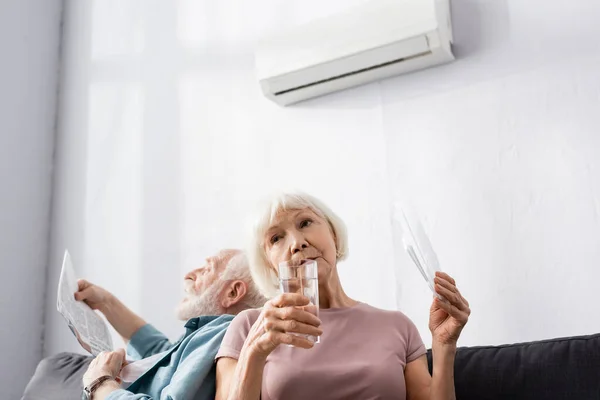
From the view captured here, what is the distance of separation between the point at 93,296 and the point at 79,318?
28 cm

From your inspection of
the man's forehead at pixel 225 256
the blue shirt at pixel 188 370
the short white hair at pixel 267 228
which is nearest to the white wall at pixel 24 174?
Result: the man's forehead at pixel 225 256

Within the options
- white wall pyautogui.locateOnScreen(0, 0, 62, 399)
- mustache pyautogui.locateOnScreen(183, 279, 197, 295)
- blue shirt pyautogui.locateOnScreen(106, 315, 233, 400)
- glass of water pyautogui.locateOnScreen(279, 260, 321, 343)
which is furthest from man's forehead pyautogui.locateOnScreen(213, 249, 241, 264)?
white wall pyautogui.locateOnScreen(0, 0, 62, 399)

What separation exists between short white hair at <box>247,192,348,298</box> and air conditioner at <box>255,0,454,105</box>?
2.43ft

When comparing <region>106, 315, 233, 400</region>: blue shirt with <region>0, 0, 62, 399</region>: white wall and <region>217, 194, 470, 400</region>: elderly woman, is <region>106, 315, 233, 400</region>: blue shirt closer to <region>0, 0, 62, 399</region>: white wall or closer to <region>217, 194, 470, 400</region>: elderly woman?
<region>217, 194, 470, 400</region>: elderly woman

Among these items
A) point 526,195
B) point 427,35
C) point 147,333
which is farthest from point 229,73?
point 526,195

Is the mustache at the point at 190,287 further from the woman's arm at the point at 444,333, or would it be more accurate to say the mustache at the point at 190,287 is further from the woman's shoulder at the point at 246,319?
the woman's arm at the point at 444,333

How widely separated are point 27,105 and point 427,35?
202 centimetres

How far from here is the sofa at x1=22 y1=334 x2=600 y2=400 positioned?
1.36 m

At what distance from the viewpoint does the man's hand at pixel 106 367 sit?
1.60m

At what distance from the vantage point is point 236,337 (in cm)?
142

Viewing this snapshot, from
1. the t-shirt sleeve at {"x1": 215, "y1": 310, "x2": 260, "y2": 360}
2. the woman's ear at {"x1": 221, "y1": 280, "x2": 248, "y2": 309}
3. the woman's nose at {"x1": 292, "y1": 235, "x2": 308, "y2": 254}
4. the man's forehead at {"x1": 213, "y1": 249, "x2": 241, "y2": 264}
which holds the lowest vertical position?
the t-shirt sleeve at {"x1": 215, "y1": 310, "x2": 260, "y2": 360}

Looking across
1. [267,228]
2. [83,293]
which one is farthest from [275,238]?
[83,293]

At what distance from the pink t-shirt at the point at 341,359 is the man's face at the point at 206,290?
0.46 metres

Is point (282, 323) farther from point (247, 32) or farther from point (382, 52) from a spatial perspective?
point (247, 32)
